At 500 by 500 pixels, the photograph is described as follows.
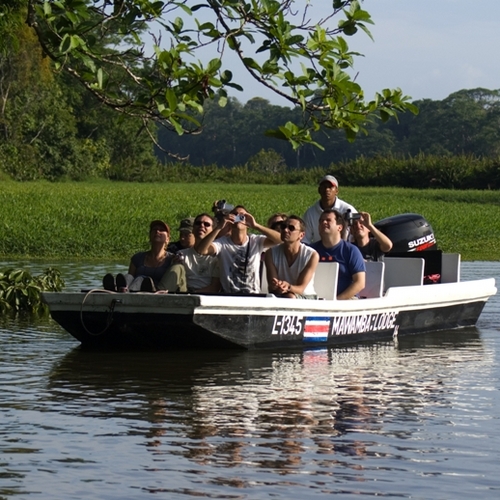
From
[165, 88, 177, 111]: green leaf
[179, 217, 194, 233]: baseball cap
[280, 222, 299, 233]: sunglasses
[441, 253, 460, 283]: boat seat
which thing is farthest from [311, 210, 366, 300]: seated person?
[165, 88, 177, 111]: green leaf

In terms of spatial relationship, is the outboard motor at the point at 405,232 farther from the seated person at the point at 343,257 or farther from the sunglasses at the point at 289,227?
the sunglasses at the point at 289,227

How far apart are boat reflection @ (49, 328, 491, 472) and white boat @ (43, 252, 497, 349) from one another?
0.16 meters

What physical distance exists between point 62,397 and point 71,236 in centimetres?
1765

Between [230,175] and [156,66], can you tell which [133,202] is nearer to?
[156,66]

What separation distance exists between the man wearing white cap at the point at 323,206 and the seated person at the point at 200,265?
1422mm

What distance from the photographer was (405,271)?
1478cm

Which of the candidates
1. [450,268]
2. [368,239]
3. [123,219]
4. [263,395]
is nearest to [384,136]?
[123,219]

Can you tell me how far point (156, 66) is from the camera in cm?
861

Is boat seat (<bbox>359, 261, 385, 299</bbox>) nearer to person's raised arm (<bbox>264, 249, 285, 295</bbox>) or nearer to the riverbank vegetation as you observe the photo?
person's raised arm (<bbox>264, 249, 285, 295</bbox>)

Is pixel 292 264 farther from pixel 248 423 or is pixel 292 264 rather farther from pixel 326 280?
pixel 248 423

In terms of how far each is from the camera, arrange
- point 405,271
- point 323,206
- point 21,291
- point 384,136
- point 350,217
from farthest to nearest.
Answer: point 384,136, point 21,291, point 405,271, point 350,217, point 323,206

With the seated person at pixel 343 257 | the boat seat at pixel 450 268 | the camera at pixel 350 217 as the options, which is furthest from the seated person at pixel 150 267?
the boat seat at pixel 450 268

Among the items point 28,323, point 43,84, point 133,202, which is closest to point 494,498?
point 28,323

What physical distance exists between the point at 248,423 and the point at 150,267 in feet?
13.7
